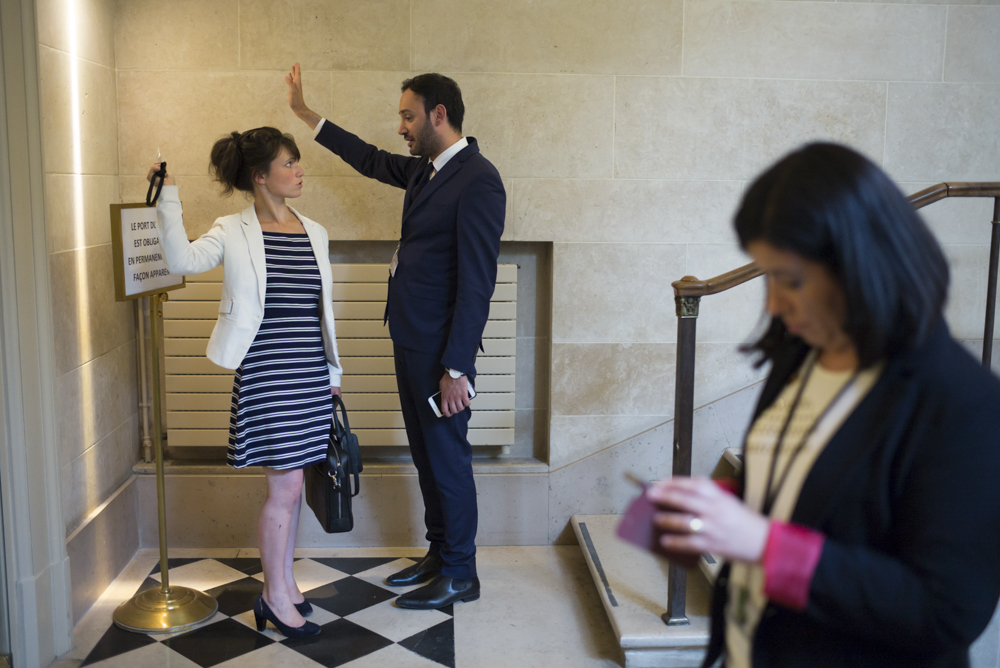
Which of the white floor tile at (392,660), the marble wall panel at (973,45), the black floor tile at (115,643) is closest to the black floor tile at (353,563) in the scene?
the white floor tile at (392,660)

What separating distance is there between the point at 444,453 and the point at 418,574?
1.62 ft

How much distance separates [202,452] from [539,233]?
1.61m

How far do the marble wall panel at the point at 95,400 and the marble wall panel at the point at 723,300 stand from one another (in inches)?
84.6

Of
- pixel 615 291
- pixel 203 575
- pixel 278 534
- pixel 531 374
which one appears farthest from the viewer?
pixel 531 374

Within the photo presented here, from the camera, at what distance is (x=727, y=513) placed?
0.84 metres

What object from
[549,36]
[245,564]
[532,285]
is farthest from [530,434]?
[549,36]

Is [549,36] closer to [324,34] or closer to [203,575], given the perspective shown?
[324,34]

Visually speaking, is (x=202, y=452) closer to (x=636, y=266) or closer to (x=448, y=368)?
(x=448, y=368)

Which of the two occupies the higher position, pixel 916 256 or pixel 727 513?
pixel 916 256

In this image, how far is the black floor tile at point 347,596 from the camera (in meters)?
2.86

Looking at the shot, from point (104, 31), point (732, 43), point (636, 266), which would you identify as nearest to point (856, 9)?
point (732, 43)

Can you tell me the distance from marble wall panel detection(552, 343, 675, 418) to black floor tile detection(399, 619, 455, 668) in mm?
1001

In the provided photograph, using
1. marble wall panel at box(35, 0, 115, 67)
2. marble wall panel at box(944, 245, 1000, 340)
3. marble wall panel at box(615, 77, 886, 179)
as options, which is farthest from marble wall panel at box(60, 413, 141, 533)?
marble wall panel at box(944, 245, 1000, 340)

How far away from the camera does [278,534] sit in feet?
8.52
